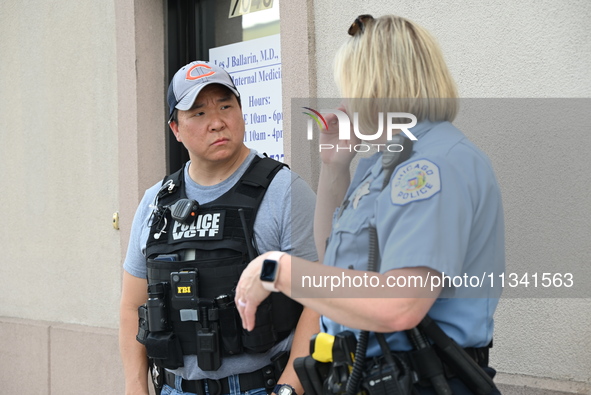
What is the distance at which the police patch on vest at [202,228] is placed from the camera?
8.28 feet

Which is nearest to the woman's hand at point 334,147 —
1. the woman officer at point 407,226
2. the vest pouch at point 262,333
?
the woman officer at point 407,226

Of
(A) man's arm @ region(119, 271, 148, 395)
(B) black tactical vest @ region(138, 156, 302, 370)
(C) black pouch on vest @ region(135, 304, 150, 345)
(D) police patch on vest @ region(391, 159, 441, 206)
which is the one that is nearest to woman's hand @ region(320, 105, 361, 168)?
(D) police patch on vest @ region(391, 159, 441, 206)

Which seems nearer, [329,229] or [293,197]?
[329,229]

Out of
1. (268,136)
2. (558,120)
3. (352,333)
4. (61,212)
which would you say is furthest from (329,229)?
(61,212)

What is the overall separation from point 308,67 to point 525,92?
1235 mm

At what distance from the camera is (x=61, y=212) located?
5.62 meters

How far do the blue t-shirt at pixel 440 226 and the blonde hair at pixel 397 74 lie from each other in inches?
2.6

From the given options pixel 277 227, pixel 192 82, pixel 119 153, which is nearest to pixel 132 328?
pixel 277 227

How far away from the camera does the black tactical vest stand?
2.47 meters

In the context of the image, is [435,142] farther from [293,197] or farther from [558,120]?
[558,120]

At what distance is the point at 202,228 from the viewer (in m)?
2.56

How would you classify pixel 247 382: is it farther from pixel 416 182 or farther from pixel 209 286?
pixel 416 182

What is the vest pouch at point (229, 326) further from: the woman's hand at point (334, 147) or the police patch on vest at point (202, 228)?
the woman's hand at point (334, 147)

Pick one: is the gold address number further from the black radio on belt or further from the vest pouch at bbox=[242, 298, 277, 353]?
the vest pouch at bbox=[242, 298, 277, 353]
